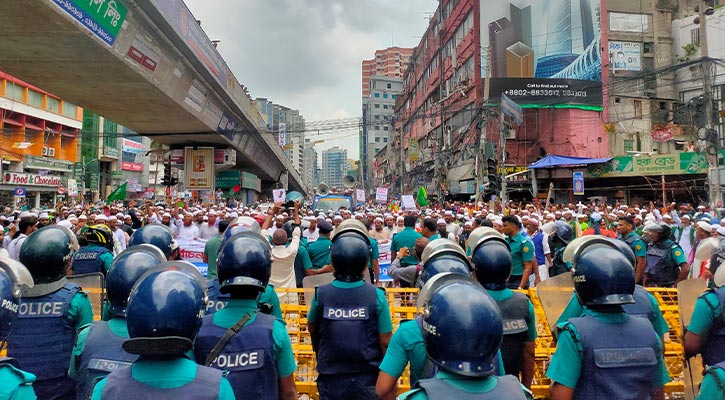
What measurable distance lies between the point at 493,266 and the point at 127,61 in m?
12.4

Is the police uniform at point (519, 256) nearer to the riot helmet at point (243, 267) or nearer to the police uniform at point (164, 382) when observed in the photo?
the riot helmet at point (243, 267)

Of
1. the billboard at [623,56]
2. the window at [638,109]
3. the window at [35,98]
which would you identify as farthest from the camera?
the window at [35,98]

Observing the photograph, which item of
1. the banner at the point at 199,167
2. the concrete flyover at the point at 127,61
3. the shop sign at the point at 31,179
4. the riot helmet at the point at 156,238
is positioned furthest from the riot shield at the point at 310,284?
the shop sign at the point at 31,179

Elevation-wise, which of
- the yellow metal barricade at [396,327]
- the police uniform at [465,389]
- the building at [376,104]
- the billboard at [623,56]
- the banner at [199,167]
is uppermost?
the building at [376,104]

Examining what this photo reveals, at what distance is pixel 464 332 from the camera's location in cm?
178

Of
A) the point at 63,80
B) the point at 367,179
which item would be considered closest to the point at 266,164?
the point at 63,80

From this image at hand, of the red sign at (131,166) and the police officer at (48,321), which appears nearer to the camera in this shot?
the police officer at (48,321)

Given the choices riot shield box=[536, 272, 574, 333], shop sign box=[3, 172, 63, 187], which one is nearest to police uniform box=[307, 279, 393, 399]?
riot shield box=[536, 272, 574, 333]

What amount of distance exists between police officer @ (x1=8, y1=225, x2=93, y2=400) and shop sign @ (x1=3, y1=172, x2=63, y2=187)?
40937mm

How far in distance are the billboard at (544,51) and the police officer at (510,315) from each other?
33028mm

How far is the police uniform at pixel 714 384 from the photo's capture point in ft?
6.47

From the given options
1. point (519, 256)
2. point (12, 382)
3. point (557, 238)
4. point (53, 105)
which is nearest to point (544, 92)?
point (557, 238)

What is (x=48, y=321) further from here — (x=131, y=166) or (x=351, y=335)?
(x=131, y=166)

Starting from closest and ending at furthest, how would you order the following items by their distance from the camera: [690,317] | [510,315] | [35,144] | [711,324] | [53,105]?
[711,324]
[510,315]
[690,317]
[35,144]
[53,105]
